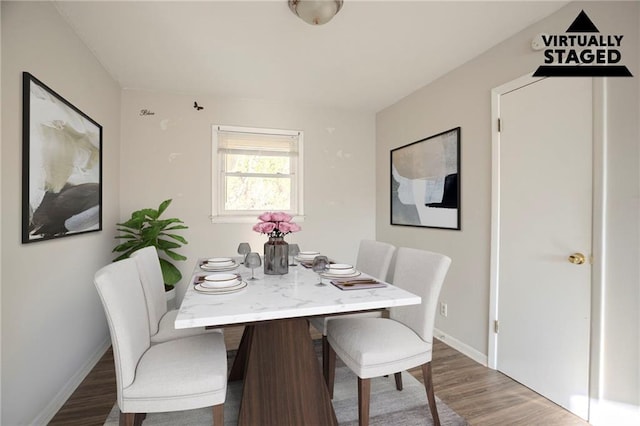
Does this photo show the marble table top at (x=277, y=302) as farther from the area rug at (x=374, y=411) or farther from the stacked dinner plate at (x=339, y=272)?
the area rug at (x=374, y=411)

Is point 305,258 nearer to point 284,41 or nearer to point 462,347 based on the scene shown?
point 462,347

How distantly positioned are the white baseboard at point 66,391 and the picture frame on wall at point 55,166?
38.9 inches

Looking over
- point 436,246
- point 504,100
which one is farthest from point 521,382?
point 504,100

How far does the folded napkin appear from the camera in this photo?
5.13ft

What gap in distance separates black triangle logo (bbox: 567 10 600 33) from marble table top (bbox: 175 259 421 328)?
6.26ft

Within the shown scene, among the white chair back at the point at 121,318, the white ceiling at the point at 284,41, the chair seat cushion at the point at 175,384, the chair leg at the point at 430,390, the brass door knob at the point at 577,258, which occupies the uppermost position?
the white ceiling at the point at 284,41

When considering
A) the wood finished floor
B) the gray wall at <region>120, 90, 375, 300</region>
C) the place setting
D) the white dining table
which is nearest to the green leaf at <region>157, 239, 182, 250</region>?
the gray wall at <region>120, 90, 375, 300</region>

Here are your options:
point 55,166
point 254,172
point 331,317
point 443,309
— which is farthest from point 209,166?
point 443,309

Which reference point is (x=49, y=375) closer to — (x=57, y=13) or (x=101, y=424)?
(x=101, y=424)

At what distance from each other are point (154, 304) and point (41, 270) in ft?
2.12

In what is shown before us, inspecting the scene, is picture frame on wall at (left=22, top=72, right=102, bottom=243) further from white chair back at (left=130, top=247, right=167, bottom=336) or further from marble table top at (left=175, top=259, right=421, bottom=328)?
marble table top at (left=175, top=259, right=421, bottom=328)

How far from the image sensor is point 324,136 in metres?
3.78

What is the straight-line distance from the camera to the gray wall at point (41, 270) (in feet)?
4.75

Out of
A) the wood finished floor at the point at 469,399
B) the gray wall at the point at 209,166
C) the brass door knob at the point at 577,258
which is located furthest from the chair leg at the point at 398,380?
the gray wall at the point at 209,166
